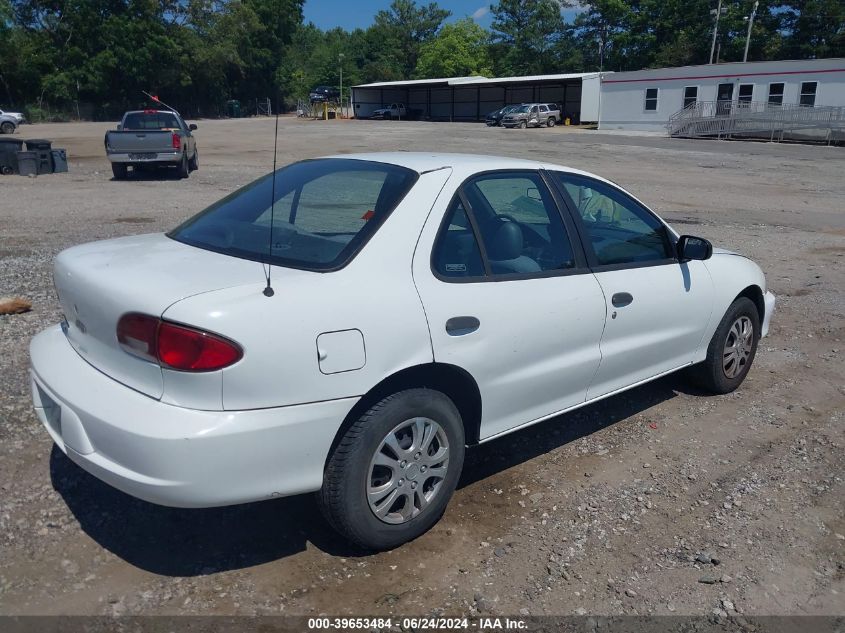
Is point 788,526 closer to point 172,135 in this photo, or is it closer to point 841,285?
point 841,285

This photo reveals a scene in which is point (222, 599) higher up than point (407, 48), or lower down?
lower down

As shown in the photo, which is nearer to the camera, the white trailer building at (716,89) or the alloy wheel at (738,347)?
the alloy wheel at (738,347)

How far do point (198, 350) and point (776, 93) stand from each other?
43.6 metres

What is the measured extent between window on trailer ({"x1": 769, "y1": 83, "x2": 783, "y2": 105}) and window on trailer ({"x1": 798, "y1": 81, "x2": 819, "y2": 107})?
101cm

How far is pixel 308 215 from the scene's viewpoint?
3828 mm

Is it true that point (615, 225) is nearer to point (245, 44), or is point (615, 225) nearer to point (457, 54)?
point (245, 44)

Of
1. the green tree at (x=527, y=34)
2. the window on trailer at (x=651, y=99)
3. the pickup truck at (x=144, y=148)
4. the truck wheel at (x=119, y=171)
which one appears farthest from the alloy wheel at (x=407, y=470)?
the green tree at (x=527, y=34)

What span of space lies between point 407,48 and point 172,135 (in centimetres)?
9207

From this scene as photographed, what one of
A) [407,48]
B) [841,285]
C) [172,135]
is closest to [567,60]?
[407,48]

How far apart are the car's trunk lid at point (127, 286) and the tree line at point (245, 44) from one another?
173 ft

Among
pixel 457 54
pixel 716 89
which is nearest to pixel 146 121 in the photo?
pixel 716 89

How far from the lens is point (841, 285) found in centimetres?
847

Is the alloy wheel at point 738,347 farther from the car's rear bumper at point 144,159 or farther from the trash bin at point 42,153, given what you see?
the trash bin at point 42,153

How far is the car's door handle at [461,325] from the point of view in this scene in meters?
3.27
